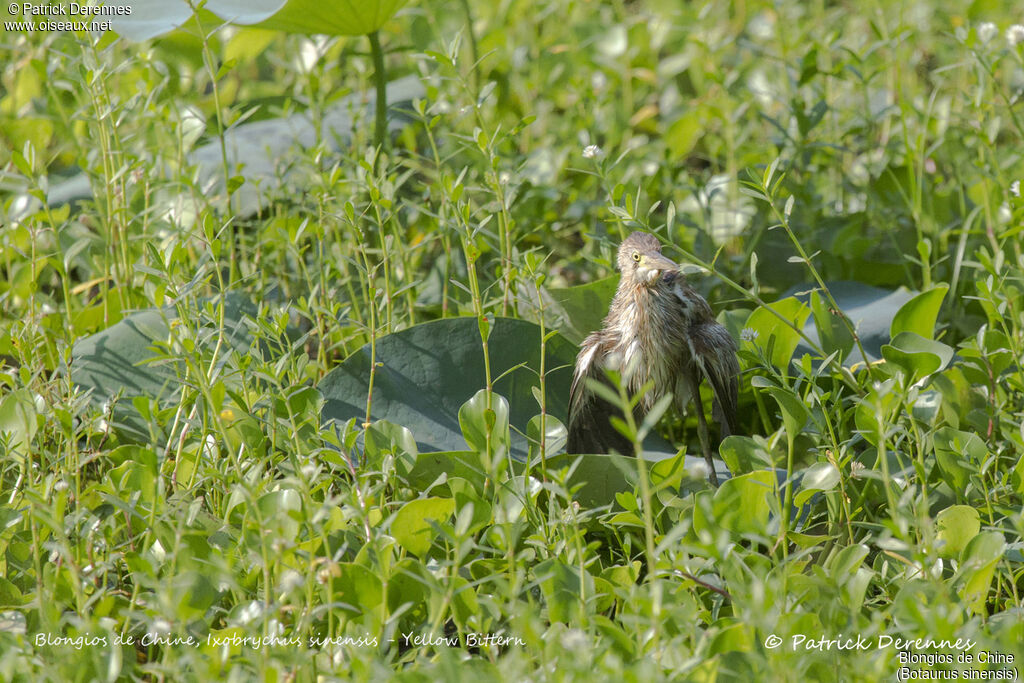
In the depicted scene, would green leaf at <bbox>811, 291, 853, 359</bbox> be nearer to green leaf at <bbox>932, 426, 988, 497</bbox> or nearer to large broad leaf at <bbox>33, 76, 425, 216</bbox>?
green leaf at <bbox>932, 426, 988, 497</bbox>

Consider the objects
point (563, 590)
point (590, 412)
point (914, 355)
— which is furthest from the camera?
point (590, 412)

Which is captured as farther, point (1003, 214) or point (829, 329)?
point (1003, 214)

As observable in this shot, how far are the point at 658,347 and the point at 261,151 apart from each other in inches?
78.3

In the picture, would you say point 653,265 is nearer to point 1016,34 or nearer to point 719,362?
point 719,362

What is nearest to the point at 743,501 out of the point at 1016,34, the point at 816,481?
the point at 816,481

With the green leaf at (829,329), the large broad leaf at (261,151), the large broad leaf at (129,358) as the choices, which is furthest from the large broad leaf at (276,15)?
the green leaf at (829,329)

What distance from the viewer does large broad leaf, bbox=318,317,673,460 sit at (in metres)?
2.53

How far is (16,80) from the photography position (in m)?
4.34

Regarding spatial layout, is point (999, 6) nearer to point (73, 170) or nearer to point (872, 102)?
point (872, 102)

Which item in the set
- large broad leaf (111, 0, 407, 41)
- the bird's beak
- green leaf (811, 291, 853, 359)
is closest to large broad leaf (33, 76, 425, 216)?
large broad leaf (111, 0, 407, 41)

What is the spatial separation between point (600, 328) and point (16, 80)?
9.58 ft

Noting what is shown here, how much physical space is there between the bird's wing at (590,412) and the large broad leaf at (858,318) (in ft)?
1.75

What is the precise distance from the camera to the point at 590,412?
260cm

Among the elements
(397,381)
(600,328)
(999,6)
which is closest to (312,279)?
(397,381)
